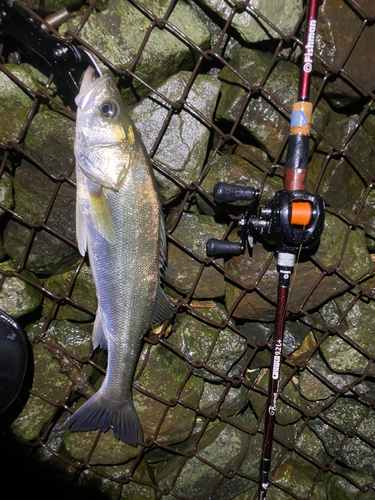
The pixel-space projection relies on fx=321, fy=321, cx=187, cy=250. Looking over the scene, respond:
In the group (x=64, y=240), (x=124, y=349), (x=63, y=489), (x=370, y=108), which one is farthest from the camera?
(x=63, y=489)

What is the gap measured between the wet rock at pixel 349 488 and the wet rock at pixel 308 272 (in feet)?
6.24

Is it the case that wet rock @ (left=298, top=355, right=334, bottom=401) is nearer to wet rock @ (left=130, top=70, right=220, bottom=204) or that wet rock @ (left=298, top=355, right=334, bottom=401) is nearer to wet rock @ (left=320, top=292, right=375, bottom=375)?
wet rock @ (left=320, top=292, right=375, bottom=375)

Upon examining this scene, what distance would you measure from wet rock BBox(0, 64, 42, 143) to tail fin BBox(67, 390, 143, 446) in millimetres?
2013

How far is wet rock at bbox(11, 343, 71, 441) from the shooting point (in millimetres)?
2672

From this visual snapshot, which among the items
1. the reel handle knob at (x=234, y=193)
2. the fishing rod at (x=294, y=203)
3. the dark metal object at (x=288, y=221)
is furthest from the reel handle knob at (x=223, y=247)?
the reel handle knob at (x=234, y=193)

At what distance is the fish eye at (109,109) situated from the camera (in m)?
1.97

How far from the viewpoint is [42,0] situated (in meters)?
2.24

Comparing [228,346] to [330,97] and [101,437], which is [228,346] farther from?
[330,97]

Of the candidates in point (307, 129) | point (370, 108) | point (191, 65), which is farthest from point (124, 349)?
point (370, 108)

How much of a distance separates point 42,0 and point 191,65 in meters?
1.12

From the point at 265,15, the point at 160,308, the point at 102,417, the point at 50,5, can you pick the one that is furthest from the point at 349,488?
the point at 50,5

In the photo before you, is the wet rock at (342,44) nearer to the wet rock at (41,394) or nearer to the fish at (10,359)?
the fish at (10,359)

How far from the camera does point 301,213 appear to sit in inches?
85.0

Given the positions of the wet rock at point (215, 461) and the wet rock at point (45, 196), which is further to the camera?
the wet rock at point (215, 461)
